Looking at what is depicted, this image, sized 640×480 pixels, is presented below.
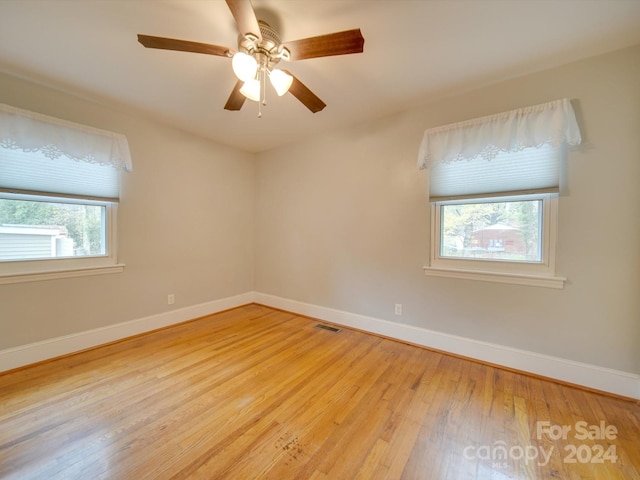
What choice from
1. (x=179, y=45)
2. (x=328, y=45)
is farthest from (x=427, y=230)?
(x=179, y=45)

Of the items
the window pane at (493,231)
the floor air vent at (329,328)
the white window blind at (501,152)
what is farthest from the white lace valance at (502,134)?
the floor air vent at (329,328)

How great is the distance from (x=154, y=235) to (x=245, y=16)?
8.47 ft

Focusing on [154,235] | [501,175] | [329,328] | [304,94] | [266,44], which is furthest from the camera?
[329,328]

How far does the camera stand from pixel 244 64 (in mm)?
1472

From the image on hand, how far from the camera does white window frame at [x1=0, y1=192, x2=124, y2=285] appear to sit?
2.15 m

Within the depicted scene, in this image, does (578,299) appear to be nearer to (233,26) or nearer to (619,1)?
(619,1)

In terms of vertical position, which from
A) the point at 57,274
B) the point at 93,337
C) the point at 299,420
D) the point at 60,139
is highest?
the point at 60,139

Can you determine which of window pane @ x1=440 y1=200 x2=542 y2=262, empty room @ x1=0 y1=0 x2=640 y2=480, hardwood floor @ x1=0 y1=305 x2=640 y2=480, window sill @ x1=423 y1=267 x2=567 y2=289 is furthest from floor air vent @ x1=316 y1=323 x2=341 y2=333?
window pane @ x1=440 y1=200 x2=542 y2=262

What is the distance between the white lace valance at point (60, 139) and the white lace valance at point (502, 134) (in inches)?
120

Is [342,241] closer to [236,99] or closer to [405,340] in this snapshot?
[405,340]

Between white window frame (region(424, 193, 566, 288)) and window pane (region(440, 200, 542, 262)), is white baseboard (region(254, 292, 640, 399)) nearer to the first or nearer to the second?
white window frame (region(424, 193, 566, 288))

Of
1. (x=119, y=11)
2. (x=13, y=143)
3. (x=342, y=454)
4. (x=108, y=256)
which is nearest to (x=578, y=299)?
(x=342, y=454)

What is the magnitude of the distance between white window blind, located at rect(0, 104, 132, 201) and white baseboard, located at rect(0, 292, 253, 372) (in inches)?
52.7

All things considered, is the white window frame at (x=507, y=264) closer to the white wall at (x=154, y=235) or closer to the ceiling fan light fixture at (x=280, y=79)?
the ceiling fan light fixture at (x=280, y=79)
